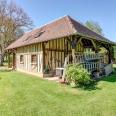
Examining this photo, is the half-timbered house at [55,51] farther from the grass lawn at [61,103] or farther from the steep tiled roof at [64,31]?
the grass lawn at [61,103]

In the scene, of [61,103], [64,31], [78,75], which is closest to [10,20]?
[64,31]

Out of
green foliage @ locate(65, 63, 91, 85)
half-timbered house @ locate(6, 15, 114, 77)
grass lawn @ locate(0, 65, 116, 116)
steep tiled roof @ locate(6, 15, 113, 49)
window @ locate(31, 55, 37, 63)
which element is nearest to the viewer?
grass lawn @ locate(0, 65, 116, 116)

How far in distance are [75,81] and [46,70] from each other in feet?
10.7

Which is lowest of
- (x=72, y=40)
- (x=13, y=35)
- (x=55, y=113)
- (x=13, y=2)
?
(x=55, y=113)

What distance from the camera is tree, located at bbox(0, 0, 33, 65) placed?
19281 millimetres

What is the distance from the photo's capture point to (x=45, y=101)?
4.57 meters

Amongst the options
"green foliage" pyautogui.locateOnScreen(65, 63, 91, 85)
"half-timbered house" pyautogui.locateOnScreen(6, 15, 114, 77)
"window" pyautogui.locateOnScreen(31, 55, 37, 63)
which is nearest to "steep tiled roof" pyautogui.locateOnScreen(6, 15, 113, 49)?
"half-timbered house" pyautogui.locateOnScreen(6, 15, 114, 77)

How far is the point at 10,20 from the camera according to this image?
1950 centimetres

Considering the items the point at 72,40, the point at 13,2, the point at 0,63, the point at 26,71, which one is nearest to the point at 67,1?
the point at 72,40

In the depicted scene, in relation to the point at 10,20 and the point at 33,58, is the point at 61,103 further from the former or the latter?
the point at 10,20

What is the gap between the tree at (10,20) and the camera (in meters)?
19.3

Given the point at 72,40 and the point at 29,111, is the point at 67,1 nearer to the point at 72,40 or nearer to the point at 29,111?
the point at 72,40

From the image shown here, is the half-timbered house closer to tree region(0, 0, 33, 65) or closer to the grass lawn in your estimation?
the grass lawn

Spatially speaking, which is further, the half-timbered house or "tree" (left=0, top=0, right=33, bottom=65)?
"tree" (left=0, top=0, right=33, bottom=65)
